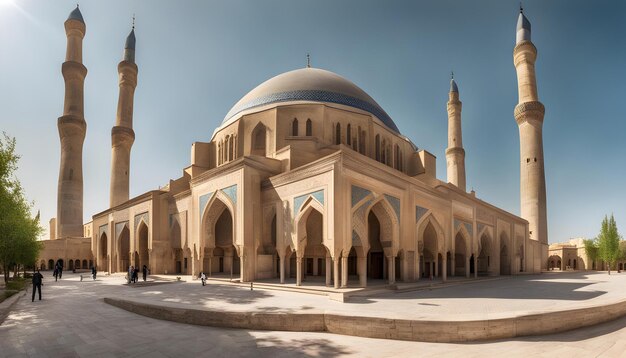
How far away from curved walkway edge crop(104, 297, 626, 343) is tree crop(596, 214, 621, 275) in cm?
3129

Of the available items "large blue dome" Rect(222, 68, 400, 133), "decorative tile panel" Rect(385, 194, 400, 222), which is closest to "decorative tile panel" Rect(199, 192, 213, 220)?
"large blue dome" Rect(222, 68, 400, 133)

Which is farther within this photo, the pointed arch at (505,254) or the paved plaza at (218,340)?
the pointed arch at (505,254)

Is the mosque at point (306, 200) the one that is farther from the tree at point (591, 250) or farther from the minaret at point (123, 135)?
the tree at point (591, 250)

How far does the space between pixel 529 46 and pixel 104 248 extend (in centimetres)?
4045

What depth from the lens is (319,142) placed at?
20422mm

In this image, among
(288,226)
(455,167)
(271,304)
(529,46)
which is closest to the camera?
(271,304)

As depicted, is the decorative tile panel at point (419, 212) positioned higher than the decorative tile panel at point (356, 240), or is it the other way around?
the decorative tile panel at point (419, 212)

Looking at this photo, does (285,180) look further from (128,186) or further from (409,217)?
(128,186)

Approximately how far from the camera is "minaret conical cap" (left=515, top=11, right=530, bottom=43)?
32.5 meters

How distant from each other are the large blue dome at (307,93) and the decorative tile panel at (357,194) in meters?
10.2

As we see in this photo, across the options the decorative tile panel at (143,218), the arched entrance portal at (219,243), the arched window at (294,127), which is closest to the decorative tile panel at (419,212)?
the arched window at (294,127)

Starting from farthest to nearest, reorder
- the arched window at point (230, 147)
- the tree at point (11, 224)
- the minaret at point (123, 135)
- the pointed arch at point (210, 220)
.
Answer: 1. the minaret at point (123, 135)
2. the arched window at point (230, 147)
3. the pointed arch at point (210, 220)
4. the tree at point (11, 224)

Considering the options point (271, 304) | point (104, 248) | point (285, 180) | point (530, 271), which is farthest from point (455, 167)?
point (104, 248)

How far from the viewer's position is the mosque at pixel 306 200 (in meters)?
15.0
